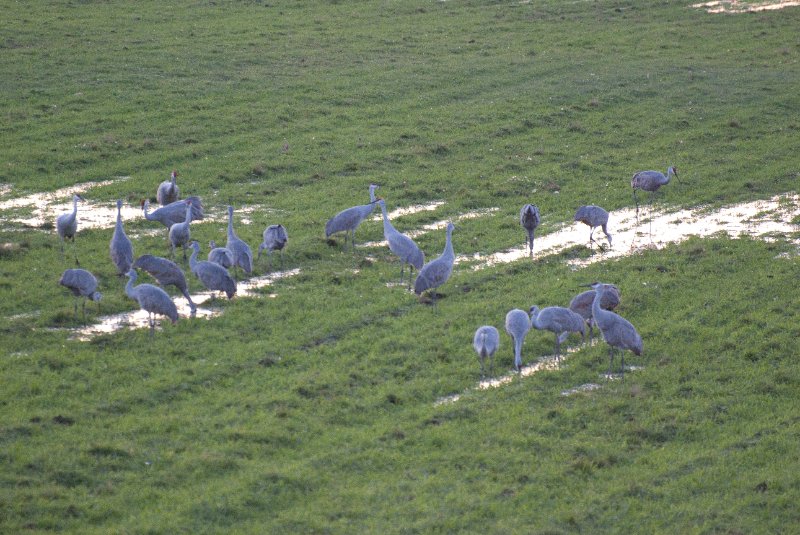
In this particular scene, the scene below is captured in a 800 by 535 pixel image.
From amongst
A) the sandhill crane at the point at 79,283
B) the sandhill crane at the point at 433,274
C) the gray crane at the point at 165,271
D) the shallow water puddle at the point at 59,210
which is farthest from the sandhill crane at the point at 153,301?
the shallow water puddle at the point at 59,210

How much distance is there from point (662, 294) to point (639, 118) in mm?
15327

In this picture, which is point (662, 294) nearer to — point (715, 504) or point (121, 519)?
point (715, 504)

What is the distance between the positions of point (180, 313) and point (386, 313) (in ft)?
10.7

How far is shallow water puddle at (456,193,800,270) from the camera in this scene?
19.3m

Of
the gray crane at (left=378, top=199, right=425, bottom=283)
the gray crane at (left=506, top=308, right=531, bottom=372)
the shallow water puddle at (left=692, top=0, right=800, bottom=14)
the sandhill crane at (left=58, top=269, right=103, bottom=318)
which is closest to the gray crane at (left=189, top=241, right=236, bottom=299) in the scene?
the sandhill crane at (left=58, top=269, right=103, bottom=318)

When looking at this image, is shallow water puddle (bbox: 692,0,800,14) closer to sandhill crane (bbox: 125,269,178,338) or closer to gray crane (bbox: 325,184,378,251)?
gray crane (bbox: 325,184,378,251)

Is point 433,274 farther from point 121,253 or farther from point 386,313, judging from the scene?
point 121,253

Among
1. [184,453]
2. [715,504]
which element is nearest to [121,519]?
[184,453]

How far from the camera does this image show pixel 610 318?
13.8 m

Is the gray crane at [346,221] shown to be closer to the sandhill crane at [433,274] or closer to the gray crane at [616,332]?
the sandhill crane at [433,274]

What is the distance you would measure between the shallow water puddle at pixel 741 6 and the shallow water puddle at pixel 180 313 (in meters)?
34.5

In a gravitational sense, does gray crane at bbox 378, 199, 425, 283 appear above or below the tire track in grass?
above

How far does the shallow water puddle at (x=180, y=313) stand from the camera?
Result: 583 inches

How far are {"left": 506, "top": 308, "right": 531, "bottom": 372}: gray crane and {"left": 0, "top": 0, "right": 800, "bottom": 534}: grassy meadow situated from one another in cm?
41
